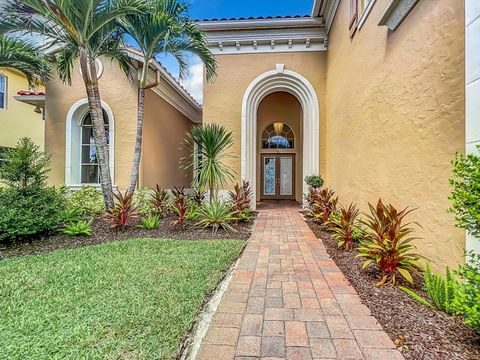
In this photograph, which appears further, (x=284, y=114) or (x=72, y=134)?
(x=284, y=114)

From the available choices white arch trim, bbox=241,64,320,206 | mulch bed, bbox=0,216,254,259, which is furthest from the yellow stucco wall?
white arch trim, bbox=241,64,320,206

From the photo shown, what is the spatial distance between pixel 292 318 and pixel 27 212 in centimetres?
574

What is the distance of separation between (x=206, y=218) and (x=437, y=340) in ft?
16.3

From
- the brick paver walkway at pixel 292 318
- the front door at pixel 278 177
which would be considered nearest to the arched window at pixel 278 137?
the front door at pixel 278 177

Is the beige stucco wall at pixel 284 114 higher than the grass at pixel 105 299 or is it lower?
higher

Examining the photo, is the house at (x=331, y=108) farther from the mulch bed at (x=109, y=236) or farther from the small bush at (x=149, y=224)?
the small bush at (x=149, y=224)

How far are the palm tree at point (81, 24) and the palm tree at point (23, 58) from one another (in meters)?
1.14

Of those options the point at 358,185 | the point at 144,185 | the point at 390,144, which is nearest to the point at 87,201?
the point at 144,185

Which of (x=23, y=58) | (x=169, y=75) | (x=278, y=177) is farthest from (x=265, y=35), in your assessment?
(x=23, y=58)

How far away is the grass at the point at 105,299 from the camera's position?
2064 millimetres

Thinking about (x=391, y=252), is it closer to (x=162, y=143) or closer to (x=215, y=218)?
(x=215, y=218)

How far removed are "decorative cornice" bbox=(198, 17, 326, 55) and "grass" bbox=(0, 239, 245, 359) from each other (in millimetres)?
7809

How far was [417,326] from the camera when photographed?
2.31 metres

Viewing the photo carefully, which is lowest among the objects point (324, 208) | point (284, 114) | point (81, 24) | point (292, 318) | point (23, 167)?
point (292, 318)
